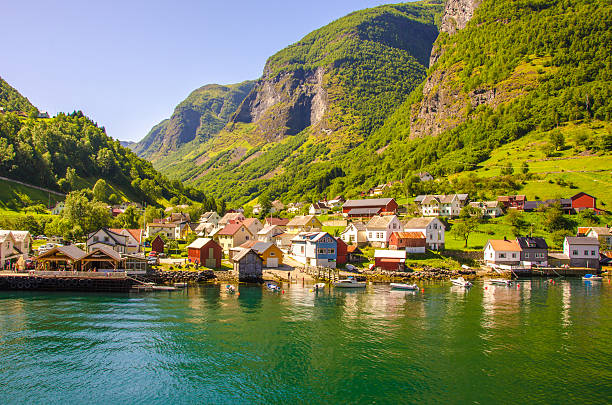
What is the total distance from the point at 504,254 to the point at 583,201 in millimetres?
42607

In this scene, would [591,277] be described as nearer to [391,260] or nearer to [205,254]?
[391,260]

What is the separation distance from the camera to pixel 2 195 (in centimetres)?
12525

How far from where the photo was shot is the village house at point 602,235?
91812 millimetres

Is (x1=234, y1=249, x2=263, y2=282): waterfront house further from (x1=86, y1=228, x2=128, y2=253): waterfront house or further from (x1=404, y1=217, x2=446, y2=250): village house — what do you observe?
(x1=404, y1=217, x2=446, y2=250): village house

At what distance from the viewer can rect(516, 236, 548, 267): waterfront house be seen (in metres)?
85.8

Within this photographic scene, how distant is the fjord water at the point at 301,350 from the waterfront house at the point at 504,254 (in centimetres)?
2903

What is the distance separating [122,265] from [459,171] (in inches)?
5347

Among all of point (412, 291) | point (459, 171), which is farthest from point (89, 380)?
point (459, 171)

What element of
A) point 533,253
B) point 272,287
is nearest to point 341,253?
point 272,287

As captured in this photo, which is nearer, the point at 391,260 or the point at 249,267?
the point at 249,267

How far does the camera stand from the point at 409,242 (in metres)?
89.4

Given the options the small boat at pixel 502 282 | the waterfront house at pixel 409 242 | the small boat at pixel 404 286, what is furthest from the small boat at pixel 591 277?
the small boat at pixel 404 286

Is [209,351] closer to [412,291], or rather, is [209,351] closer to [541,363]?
[541,363]

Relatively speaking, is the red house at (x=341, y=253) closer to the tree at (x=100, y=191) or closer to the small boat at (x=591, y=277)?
the small boat at (x=591, y=277)
